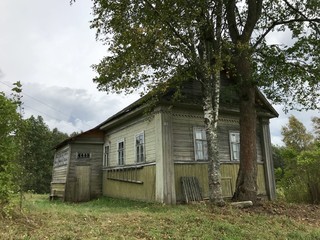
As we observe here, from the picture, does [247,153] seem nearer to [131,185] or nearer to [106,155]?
[131,185]

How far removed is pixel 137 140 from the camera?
13875 millimetres

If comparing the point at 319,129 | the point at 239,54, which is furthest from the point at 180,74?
the point at 319,129

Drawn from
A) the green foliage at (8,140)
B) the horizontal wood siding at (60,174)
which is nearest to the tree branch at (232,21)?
the green foliage at (8,140)

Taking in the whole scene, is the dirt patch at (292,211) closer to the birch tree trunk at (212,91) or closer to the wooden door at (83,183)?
the birch tree trunk at (212,91)

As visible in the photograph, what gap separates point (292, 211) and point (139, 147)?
22.4 ft

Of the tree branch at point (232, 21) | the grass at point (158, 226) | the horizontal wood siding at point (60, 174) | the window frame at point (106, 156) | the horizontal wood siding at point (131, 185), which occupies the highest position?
the tree branch at point (232, 21)

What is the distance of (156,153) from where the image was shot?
39.0 feet

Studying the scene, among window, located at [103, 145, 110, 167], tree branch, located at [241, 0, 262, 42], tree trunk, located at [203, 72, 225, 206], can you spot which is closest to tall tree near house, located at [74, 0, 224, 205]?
tree trunk, located at [203, 72, 225, 206]

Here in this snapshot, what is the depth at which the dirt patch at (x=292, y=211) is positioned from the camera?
30.6ft

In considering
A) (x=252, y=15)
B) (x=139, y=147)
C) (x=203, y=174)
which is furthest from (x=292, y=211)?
(x=252, y=15)

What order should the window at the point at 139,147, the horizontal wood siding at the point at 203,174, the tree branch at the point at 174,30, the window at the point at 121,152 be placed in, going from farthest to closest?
the window at the point at 121,152 → the window at the point at 139,147 → the horizontal wood siding at the point at 203,174 → the tree branch at the point at 174,30

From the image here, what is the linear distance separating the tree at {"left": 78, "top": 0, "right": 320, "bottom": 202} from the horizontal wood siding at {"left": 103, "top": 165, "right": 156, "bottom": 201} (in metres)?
3.42

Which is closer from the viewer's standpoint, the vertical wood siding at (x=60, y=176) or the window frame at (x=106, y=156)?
the window frame at (x=106, y=156)

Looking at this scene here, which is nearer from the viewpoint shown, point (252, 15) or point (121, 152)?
point (252, 15)
